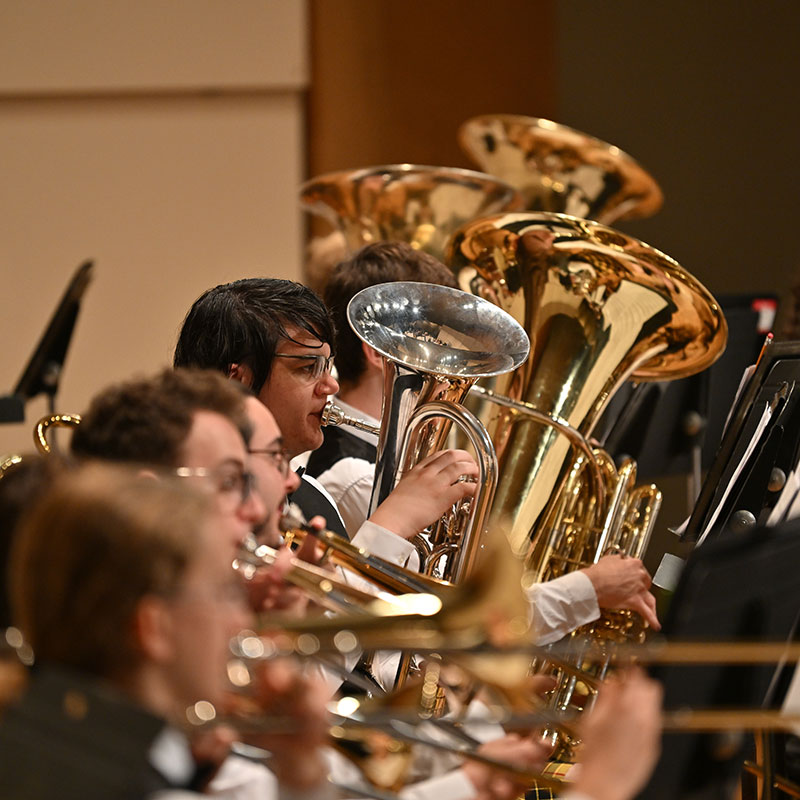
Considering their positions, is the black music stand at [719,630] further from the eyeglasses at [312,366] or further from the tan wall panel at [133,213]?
the tan wall panel at [133,213]

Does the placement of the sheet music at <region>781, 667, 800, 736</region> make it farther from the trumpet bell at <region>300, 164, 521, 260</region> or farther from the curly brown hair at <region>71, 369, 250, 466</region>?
the trumpet bell at <region>300, 164, 521, 260</region>

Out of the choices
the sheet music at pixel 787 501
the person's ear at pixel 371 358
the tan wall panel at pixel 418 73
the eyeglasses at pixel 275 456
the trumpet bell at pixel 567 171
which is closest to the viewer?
the eyeglasses at pixel 275 456

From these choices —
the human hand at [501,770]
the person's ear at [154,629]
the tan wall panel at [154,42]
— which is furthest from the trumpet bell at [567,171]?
the person's ear at [154,629]

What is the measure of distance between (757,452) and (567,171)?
6.84ft

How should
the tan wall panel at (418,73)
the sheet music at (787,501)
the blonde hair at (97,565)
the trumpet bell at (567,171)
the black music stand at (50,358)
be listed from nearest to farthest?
the blonde hair at (97,565), the sheet music at (787,501), the black music stand at (50,358), the trumpet bell at (567,171), the tan wall panel at (418,73)

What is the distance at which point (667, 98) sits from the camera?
17.1 ft

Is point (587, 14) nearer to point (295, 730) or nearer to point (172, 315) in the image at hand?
point (172, 315)

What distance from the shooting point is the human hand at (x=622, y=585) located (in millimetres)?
2094

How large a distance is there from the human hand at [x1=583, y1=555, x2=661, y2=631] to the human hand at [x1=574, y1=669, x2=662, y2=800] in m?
0.94

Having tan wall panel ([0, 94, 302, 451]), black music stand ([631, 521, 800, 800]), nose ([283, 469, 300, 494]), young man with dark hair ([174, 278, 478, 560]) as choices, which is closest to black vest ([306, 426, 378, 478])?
young man with dark hair ([174, 278, 478, 560])

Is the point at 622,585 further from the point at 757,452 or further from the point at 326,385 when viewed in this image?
the point at 326,385

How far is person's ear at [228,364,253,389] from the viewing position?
2.01 m

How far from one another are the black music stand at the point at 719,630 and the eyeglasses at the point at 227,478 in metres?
0.49

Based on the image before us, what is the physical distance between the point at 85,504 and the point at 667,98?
4.58m
